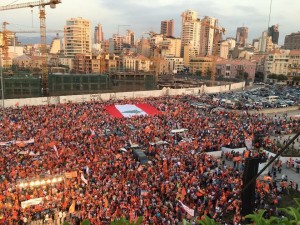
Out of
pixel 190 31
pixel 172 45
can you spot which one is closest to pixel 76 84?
pixel 172 45

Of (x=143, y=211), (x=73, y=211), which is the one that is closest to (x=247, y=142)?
(x=143, y=211)

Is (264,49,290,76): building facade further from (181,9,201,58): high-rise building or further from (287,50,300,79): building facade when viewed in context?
(181,9,201,58): high-rise building

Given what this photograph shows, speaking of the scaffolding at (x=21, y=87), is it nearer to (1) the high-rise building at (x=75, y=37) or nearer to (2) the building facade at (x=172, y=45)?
(1) the high-rise building at (x=75, y=37)

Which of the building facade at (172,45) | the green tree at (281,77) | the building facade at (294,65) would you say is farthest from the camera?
the building facade at (172,45)

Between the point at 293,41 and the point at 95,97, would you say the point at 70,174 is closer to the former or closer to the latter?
the point at 95,97

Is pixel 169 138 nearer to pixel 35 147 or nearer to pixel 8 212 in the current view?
pixel 35 147

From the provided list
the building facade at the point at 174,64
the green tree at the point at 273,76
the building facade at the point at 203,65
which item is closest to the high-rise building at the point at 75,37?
the building facade at the point at 174,64
